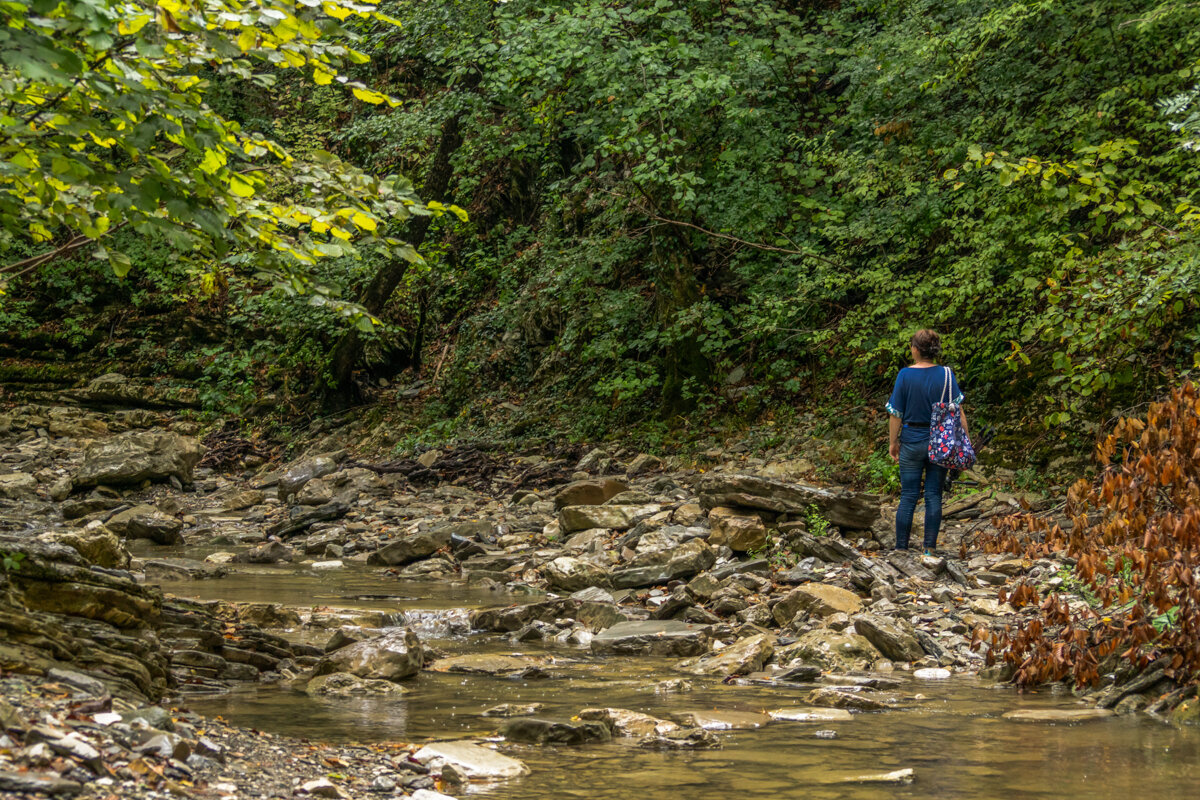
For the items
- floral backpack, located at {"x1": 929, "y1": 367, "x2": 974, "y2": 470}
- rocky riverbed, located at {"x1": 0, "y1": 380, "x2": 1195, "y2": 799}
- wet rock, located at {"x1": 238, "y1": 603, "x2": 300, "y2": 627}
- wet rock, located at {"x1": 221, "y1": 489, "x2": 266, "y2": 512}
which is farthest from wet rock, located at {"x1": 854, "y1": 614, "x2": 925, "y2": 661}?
wet rock, located at {"x1": 221, "y1": 489, "x2": 266, "y2": 512}

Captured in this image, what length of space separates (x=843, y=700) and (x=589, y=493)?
22.1ft

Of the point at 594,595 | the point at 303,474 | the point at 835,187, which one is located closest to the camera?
the point at 594,595

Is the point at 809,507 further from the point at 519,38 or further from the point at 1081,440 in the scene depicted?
the point at 519,38

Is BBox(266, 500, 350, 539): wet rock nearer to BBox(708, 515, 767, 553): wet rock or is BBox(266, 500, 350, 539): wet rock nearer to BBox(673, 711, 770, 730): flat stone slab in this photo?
BBox(708, 515, 767, 553): wet rock

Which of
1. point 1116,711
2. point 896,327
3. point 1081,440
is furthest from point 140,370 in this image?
point 1116,711

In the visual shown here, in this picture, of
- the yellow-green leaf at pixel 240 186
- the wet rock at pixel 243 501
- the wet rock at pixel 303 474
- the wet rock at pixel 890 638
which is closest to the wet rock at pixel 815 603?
the wet rock at pixel 890 638

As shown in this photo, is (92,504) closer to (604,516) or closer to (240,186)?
(604,516)

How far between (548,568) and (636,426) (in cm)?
665

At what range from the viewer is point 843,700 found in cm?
494

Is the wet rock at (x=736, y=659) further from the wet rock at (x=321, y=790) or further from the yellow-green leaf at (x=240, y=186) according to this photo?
the yellow-green leaf at (x=240, y=186)

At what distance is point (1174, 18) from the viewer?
9.48 m

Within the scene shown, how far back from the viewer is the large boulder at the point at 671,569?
27.1ft

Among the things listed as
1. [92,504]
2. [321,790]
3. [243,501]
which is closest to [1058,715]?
[321,790]

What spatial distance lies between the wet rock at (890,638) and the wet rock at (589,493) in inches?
216
